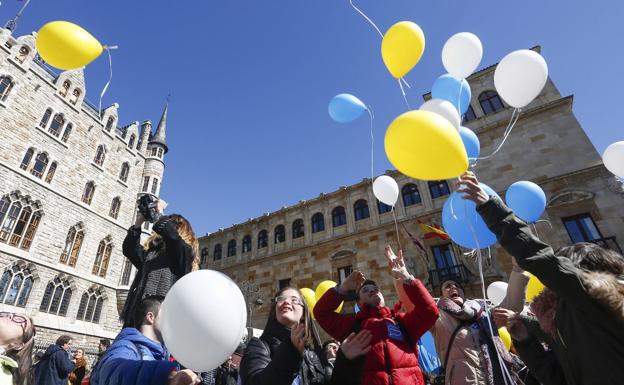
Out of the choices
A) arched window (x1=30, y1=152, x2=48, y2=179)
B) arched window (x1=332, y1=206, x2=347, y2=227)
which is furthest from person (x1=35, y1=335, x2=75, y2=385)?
arched window (x1=30, y1=152, x2=48, y2=179)

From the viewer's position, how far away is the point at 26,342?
6.86ft

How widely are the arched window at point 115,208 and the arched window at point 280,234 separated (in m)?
10.3

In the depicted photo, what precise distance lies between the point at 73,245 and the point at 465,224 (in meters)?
19.2

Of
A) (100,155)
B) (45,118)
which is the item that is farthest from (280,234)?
(45,118)

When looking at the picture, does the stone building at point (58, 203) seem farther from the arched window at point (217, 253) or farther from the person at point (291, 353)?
the person at point (291, 353)

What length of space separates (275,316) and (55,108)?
20.8m

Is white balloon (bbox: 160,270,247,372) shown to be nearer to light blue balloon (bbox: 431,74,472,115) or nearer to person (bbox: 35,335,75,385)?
light blue balloon (bbox: 431,74,472,115)

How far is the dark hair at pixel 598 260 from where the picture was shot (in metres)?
1.50

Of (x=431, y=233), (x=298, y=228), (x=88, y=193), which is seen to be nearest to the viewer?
(x=431, y=233)

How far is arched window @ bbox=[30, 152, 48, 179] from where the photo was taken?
577 inches

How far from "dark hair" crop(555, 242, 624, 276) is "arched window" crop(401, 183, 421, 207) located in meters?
13.5

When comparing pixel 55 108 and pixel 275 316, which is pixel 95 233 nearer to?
pixel 55 108

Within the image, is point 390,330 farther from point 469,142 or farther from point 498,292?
point 498,292

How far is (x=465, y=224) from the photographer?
3.59 meters
